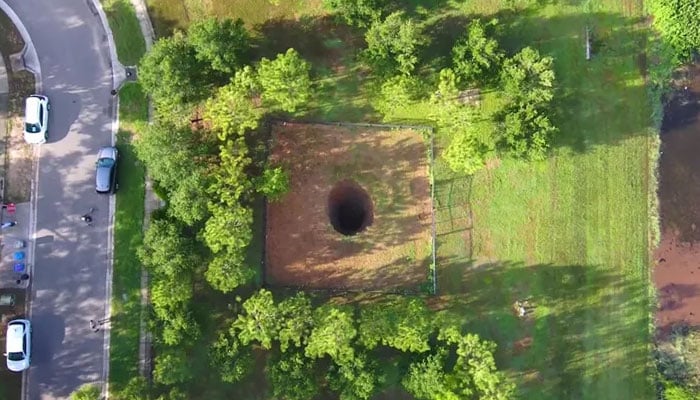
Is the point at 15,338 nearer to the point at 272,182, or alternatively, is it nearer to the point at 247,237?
the point at 247,237

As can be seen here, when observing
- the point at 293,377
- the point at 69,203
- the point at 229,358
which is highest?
the point at 69,203

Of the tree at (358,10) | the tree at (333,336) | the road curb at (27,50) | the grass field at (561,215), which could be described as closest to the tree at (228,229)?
the tree at (333,336)

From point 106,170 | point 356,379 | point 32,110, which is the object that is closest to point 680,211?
point 356,379

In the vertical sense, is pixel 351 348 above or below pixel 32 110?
below

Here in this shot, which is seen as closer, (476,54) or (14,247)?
(476,54)

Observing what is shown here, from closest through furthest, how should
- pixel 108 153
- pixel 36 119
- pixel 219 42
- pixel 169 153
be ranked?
pixel 169 153 < pixel 219 42 < pixel 36 119 < pixel 108 153

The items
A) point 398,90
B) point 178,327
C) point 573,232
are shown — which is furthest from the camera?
point 573,232

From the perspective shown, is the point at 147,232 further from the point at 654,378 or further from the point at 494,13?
the point at 654,378

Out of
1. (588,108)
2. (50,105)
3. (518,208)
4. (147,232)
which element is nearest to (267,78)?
(147,232)
